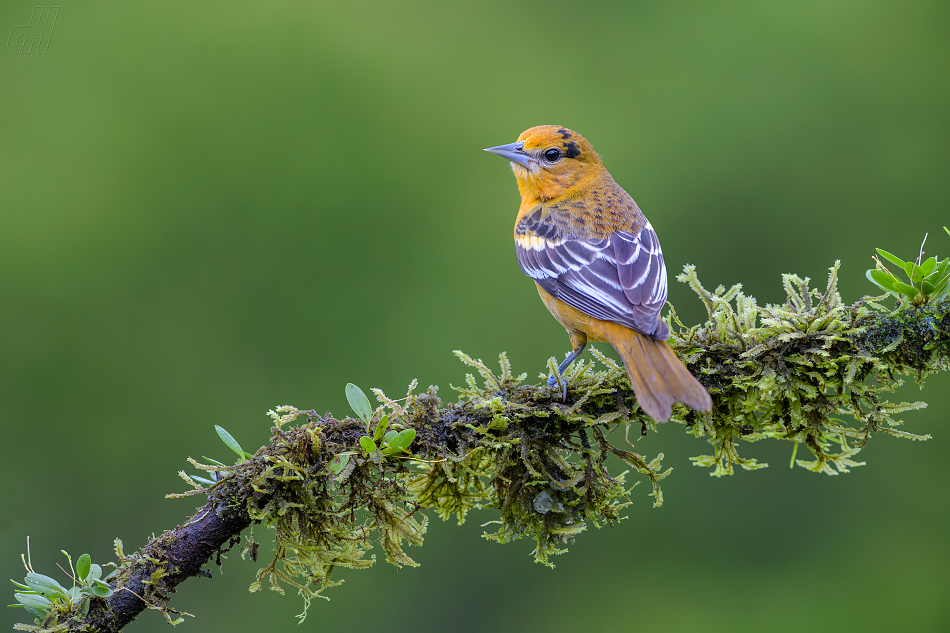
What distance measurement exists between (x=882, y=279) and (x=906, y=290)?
3.9 inches

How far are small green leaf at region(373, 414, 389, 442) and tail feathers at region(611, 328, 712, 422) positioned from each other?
2.97 ft

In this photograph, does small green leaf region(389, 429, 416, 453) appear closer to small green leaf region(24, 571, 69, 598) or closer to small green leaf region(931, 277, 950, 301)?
small green leaf region(24, 571, 69, 598)

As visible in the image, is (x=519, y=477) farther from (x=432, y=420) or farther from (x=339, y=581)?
(x=339, y=581)

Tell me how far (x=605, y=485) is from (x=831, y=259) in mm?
4710

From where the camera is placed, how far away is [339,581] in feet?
9.29

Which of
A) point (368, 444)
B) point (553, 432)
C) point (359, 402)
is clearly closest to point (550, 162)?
point (553, 432)

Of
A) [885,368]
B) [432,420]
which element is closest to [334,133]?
[432,420]

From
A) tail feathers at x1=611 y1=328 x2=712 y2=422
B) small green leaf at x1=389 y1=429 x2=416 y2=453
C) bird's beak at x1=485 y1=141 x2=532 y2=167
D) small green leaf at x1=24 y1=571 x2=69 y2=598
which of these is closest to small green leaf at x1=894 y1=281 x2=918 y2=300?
tail feathers at x1=611 y1=328 x2=712 y2=422

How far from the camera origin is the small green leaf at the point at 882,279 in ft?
9.07

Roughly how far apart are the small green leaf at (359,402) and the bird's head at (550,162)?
8.60 feet

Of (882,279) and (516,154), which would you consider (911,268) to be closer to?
(882,279)

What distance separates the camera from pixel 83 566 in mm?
2340

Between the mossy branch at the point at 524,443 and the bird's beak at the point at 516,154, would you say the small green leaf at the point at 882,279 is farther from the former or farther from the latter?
the bird's beak at the point at 516,154

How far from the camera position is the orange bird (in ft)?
9.40
